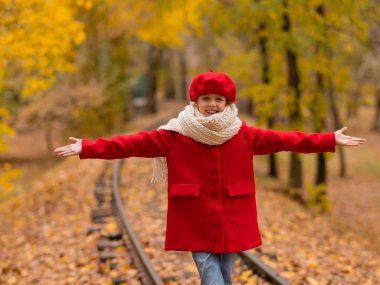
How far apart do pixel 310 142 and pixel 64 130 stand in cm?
1992

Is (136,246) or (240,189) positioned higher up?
(240,189)

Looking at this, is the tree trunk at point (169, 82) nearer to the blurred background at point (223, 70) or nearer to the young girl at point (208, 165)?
the blurred background at point (223, 70)

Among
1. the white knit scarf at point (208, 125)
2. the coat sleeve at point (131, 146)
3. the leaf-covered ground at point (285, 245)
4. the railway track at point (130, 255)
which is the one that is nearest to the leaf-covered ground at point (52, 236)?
the railway track at point (130, 255)

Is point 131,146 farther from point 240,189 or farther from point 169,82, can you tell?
point 169,82

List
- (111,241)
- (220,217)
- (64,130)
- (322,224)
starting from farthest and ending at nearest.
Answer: (64,130) < (322,224) < (111,241) < (220,217)

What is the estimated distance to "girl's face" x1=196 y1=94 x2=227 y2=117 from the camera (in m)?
3.68

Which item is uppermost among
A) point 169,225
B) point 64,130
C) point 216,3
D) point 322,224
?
point 216,3

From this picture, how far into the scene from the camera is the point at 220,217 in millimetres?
3682

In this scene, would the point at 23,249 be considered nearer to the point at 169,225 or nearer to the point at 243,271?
the point at 243,271

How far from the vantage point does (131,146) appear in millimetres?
3688

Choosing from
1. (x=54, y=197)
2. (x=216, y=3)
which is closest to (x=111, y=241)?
(x=54, y=197)

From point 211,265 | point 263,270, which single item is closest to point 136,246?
point 263,270

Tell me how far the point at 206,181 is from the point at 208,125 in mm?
417

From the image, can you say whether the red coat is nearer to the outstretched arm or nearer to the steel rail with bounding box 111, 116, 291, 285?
the outstretched arm
